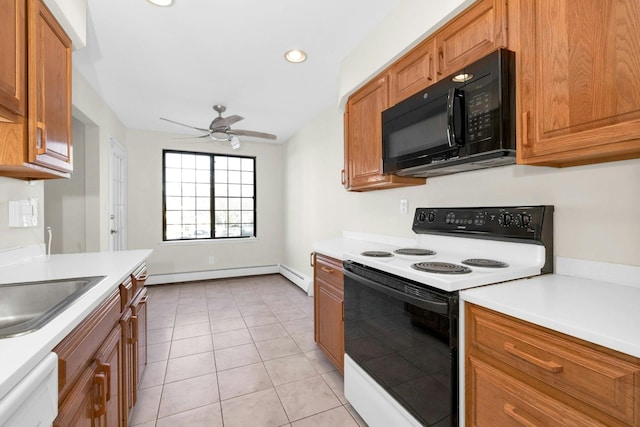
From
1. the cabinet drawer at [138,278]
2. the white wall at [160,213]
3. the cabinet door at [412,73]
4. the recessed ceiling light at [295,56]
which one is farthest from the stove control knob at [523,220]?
the white wall at [160,213]

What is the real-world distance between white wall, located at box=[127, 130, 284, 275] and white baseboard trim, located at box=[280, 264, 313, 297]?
409 millimetres

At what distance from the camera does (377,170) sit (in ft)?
7.10

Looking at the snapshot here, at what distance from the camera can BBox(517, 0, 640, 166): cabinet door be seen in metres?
0.94

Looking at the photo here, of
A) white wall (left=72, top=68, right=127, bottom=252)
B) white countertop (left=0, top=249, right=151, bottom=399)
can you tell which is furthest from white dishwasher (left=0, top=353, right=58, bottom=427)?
white wall (left=72, top=68, right=127, bottom=252)

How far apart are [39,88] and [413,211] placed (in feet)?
7.57

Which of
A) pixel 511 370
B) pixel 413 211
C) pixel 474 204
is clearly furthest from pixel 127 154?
pixel 511 370

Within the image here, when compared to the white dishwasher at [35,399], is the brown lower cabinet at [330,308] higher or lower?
lower

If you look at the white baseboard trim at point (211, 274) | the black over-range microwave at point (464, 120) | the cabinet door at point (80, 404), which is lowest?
the white baseboard trim at point (211, 274)

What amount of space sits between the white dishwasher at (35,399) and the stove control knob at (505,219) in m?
1.85

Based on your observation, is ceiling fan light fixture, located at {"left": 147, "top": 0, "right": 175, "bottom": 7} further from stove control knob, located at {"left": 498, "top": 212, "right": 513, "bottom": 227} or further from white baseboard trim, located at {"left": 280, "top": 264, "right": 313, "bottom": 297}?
white baseboard trim, located at {"left": 280, "top": 264, "right": 313, "bottom": 297}

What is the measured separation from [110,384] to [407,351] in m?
1.29

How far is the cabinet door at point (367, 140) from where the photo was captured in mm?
2111

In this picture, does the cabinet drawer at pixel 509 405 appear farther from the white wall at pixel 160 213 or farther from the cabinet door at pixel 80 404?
the white wall at pixel 160 213

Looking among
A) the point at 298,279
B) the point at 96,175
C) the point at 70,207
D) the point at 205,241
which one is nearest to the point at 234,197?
the point at 205,241
